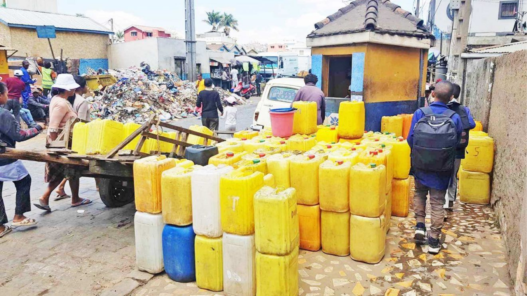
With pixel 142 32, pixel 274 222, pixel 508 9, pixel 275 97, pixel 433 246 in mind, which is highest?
pixel 142 32

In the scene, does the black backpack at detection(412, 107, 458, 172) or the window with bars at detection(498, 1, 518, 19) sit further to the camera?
the window with bars at detection(498, 1, 518, 19)

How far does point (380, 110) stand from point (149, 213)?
6.04 metres

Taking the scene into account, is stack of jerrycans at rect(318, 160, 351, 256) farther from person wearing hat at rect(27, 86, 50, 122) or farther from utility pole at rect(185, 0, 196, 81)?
utility pole at rect(185, 0, 196, 81)

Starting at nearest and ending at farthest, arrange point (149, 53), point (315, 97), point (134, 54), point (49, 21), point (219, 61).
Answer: point (315, 97), point (49, 21), point (149, 53), point (134, 54), point (219, 61)

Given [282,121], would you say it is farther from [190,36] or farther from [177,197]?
[190,36]

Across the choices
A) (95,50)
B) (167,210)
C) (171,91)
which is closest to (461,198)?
(167,210)

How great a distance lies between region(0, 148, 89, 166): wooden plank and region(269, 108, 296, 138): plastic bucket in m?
2.53

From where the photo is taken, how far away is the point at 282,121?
5.62 meters

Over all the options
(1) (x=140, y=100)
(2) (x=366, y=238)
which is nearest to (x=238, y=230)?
(2) (x=366, y=238)

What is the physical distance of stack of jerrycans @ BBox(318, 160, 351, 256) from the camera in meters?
3.98

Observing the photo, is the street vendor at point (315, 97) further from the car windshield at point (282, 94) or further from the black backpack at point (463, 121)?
the black backpack at point (463, 121)

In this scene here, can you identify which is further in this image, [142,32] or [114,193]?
[142,32]

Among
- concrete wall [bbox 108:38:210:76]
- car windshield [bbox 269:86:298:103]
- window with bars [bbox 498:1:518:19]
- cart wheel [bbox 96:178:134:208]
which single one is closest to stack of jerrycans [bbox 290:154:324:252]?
cart wheel [bbox 96:178:134:208]

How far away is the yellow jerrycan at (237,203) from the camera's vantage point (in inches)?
129
